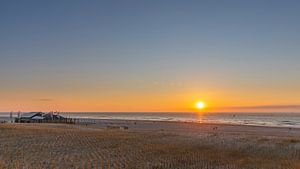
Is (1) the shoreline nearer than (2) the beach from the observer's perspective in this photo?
No

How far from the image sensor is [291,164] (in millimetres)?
22234

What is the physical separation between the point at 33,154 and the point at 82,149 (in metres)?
4.07

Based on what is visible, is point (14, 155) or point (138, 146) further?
point (138, 146)

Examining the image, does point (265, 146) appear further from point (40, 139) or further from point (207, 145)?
point (40, 139)

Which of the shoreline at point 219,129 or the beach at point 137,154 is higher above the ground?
the beach at point 137,154

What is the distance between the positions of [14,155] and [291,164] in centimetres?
1508

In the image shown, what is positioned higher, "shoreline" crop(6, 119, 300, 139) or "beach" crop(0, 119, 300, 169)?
"beach" crop(0, 119, 300, 169)

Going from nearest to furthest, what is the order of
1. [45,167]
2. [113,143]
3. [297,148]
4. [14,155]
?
[45,167] < [14,155] < [297,148] < [113,143]

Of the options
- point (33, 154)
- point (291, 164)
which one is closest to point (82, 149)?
point (33, 154)

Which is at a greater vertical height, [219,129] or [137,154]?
[137,154]

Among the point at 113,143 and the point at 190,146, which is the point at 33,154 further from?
the point at 190,146

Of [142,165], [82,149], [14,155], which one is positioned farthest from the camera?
[82,149]

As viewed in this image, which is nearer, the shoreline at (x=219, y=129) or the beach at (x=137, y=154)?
the beach at (x=137, y=154)

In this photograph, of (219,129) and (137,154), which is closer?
(137,154)
